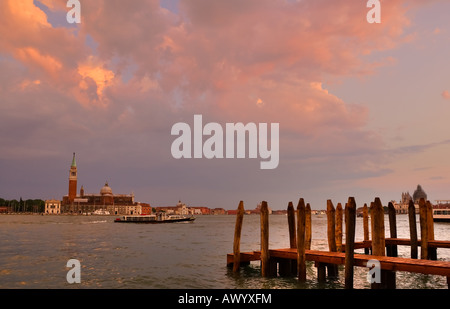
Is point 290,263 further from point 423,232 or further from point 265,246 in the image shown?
point 423,232

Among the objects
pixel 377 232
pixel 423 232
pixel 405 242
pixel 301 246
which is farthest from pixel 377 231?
pixel 405 242

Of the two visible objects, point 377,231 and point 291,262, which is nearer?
point 377,231

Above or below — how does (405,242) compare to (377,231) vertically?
below

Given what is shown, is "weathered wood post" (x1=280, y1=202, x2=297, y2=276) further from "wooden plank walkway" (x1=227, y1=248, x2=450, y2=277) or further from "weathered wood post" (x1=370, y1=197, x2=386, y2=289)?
"weathered wood post" (x1=370, y1=197, x2=386, y2=289)

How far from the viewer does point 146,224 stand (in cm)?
9800

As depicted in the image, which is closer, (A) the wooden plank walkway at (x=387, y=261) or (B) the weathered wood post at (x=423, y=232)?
(A) the wooden plank walkway at (x=387, y=261)

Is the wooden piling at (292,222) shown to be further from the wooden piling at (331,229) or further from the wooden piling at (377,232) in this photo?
the wooden piling at (377,232)

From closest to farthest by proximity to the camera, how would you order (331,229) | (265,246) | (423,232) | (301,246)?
(301,246), (265,246), (331,229), (423,232)

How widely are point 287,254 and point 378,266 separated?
4560 millimetres

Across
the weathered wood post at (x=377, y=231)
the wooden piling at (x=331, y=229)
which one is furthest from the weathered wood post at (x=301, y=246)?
the wooden piling at (x=331, y=229)

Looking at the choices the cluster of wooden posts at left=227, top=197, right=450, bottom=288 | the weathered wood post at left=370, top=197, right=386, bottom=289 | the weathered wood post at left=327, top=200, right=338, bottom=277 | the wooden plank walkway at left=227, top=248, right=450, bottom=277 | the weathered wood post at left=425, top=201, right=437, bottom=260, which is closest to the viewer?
the wooden plank walkway at left=227, top=248, right=450, bottom=277

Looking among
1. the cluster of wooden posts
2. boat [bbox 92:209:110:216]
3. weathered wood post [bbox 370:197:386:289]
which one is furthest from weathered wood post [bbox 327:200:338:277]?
boat [bbox 92:209:110:216]
